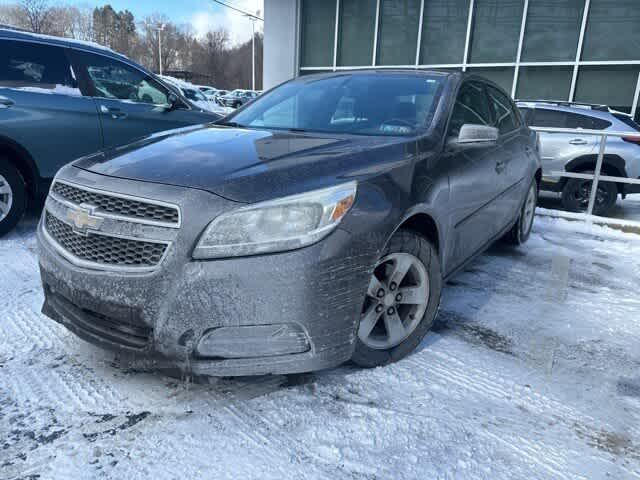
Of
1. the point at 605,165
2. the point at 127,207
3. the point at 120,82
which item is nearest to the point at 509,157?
the point at 127,207

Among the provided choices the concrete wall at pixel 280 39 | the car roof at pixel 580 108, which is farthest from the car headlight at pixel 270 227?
the concrete wall at pixel 280 39

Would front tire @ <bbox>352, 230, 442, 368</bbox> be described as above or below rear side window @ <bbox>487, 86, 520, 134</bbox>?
below

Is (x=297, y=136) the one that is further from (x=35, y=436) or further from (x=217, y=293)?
(x=35, y=436)

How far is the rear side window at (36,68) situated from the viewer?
4.14m

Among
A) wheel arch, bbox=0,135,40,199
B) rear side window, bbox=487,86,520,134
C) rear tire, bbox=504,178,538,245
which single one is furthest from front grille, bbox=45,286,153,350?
rear tire, bbox=504,178,538,245

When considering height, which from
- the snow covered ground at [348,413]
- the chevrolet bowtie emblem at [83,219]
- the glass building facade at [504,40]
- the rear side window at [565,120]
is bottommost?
the snow covered ground at [348,413]

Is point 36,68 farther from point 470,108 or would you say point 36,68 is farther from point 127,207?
point 470,108

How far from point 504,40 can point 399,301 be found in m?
10.8

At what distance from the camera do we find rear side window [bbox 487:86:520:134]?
394 cm

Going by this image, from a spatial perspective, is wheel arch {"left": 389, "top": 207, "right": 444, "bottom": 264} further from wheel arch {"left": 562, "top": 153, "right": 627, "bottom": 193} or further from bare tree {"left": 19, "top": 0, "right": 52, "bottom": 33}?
bare tree {"left": 19, "top": 0, "right": 52, "bottom": 33}

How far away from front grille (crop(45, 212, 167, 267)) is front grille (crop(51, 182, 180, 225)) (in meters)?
0.10

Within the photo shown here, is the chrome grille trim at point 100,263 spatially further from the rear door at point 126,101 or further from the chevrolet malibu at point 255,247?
the rear door at point 126,101

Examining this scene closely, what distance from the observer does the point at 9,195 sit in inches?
163

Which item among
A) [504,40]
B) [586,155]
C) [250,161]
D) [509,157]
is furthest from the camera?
[504,40]
